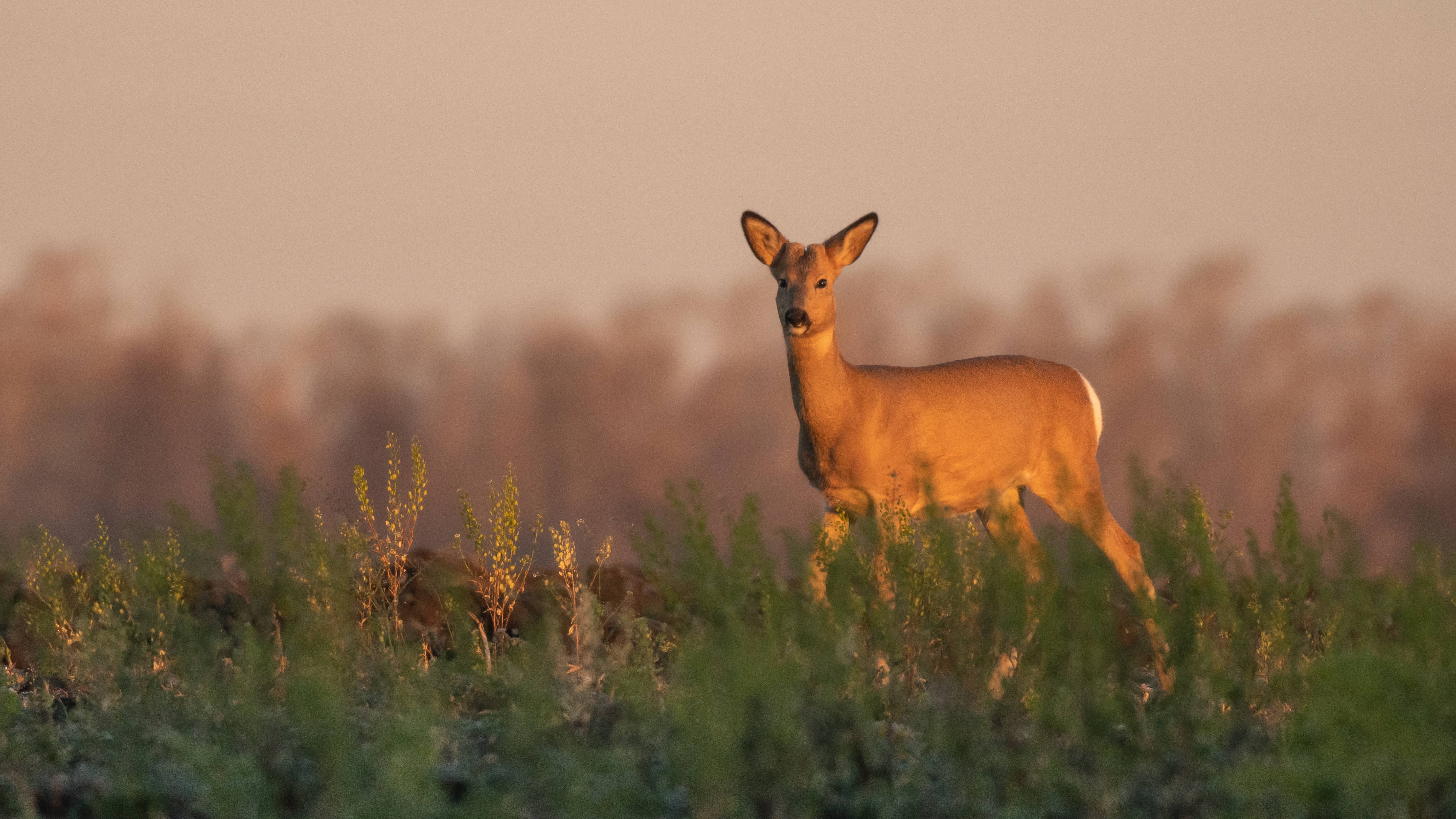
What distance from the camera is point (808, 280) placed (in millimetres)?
8531

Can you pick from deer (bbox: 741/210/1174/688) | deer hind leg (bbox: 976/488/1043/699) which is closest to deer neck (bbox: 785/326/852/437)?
deer (bbox: 741/210/1174/688)

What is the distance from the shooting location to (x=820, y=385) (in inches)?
336

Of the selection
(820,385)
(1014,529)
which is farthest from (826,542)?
(820,385)

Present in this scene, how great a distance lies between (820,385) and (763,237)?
1166 millimetres

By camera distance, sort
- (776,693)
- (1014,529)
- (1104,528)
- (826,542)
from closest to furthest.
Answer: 1. (776,693)
2. (826,542)
3. (1014,529)
4. (1104,528)

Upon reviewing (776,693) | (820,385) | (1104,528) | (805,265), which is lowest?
(1104,528)

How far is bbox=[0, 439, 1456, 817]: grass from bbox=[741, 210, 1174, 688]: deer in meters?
1.57

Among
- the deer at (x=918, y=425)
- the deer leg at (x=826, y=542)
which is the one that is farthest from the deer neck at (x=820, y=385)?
the deer leg at (x=826, y=542)

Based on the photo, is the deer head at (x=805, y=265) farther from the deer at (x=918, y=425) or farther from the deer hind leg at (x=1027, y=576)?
the deer hind leg at (x=1027, y=576)

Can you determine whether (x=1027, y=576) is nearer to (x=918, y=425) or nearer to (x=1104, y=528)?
(x=918, y=425)

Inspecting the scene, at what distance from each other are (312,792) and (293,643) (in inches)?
42.9

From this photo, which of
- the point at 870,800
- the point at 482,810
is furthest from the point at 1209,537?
the point at 482,810

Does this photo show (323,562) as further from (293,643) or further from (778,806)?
(778,806)

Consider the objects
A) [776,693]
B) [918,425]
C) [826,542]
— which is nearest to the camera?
[776,693]
